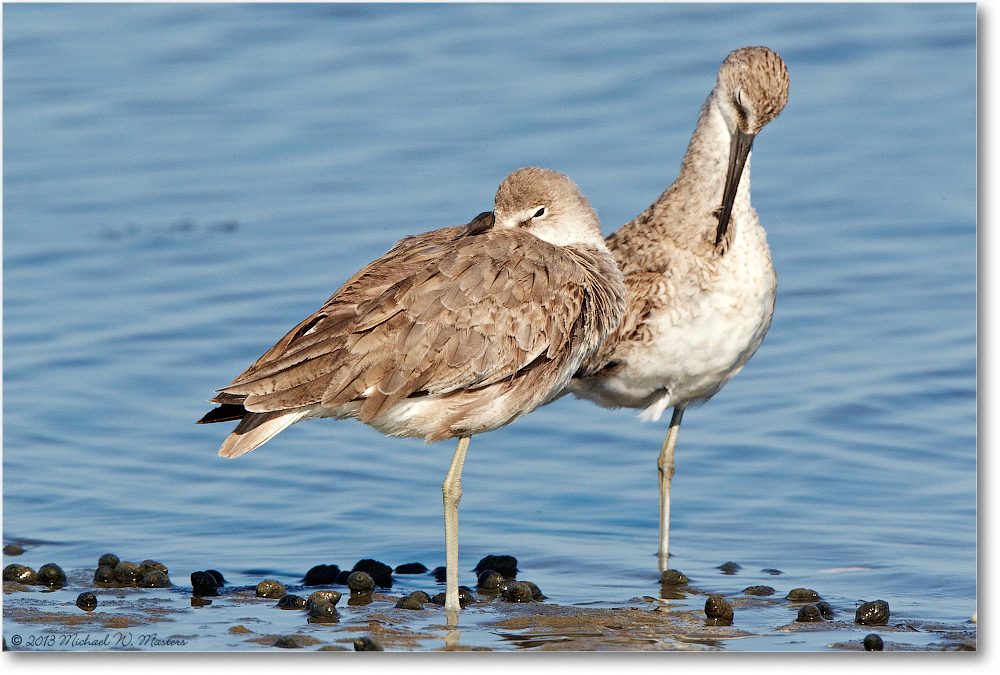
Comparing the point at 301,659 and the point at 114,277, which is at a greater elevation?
the point at 114,277

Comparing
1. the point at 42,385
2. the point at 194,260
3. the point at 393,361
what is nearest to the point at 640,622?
the point at 393,361

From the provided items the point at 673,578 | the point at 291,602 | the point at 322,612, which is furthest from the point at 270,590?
the point at 673,578

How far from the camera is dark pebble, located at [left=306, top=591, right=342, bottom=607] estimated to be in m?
5.38

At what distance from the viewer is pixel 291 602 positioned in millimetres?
5488

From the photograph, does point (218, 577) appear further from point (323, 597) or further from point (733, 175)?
point (733, 175)

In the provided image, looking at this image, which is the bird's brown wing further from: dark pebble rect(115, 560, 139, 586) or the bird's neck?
dark pebble rect(115, 560, 139, 586)

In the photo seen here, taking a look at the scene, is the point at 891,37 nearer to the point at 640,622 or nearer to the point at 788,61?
the point at 788,61

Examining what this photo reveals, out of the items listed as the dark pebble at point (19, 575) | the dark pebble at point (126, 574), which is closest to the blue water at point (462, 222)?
the dark pebble at point (126, 574)

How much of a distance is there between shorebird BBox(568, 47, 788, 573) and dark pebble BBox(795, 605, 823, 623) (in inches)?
38.0

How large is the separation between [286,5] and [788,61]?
16.5 ft

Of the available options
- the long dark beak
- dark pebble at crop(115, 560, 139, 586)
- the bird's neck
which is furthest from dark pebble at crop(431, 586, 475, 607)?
the bird's neck

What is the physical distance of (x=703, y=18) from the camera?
12.0 meters

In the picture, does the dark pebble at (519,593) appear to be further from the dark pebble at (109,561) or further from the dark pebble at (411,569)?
the dark pebble at (109,561)

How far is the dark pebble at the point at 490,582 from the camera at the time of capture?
5.86 m
